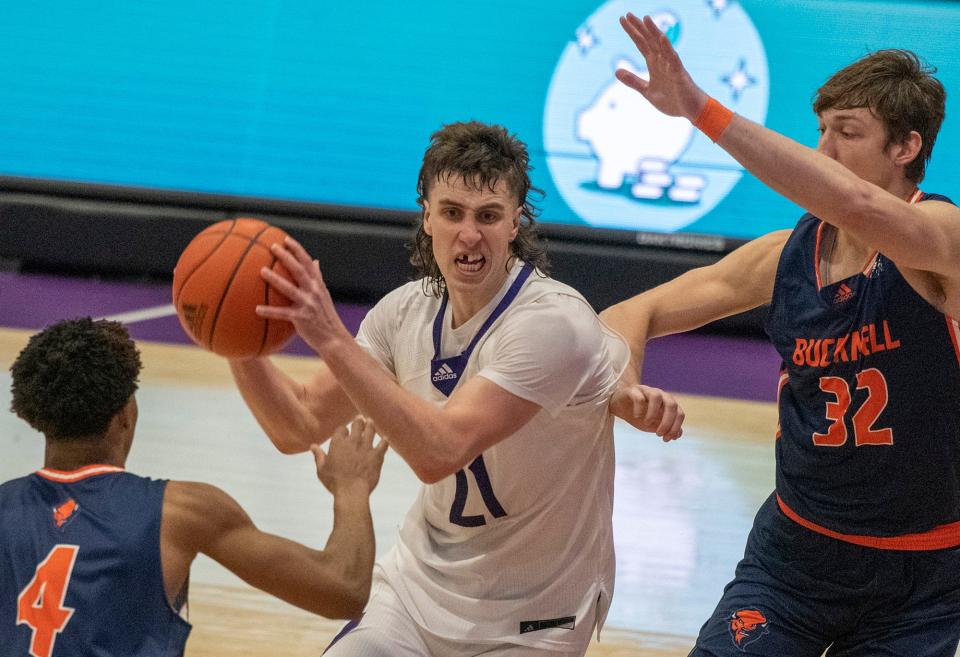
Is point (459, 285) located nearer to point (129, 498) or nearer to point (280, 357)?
point (129, 498)

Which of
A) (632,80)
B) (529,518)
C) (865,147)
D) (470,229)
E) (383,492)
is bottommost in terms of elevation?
(383,492)

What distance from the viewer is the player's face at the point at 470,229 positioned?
3.09 meters

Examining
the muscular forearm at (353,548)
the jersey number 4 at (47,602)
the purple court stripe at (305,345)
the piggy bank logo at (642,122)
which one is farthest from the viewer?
the piggy bank logo at (642,122)

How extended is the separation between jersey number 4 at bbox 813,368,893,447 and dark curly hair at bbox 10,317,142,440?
1776 mm

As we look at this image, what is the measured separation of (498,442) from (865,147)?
1245mm

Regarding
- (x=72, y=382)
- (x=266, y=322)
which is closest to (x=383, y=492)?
(x=266, y=322)

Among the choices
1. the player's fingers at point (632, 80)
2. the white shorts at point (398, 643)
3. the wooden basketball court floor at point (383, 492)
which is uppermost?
the player's fingers at point (632, 80)

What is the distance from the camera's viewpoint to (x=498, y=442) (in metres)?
2.90

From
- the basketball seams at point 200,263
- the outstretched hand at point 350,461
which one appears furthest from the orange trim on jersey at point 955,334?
the basketball seams at point 200,263

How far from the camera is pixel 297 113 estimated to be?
30.9 ft

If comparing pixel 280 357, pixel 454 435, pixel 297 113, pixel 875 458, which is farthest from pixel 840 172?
pixel 297 113

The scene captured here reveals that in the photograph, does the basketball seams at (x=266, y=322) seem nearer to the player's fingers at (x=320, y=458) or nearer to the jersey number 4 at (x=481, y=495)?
the player's fingers at (x=320, y=458)

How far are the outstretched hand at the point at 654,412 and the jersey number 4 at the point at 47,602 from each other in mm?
1361

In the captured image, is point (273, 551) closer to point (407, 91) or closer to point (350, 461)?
point (350, 461)
